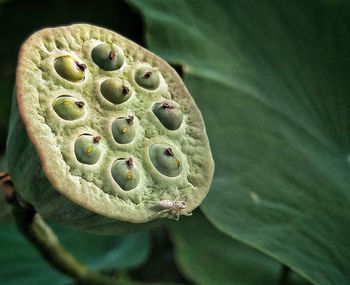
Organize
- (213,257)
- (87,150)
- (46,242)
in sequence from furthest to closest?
1. (213,257)
2. (46,242)
3. (87,150)

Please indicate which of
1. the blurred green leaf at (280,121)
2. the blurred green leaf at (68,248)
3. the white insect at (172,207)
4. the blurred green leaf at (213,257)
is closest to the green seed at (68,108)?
the white insect at (172,207)

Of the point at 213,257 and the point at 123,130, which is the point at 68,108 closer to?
the point at 123,130

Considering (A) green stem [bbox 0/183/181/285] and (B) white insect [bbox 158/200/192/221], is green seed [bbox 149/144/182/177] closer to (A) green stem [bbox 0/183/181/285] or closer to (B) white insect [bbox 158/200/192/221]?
(B) white insect [bbox 158/200/192/221]

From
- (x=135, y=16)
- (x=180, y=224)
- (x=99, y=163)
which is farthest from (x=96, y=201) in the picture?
(x=135, y=16)

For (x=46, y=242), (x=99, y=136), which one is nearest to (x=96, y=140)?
(x=99, y=136)

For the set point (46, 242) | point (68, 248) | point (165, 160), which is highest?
point (165, 160)

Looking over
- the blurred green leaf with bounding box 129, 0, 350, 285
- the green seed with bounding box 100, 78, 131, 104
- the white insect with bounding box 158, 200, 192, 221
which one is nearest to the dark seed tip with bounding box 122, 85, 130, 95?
the green seed with bounding box 100, 78, 131, 104
